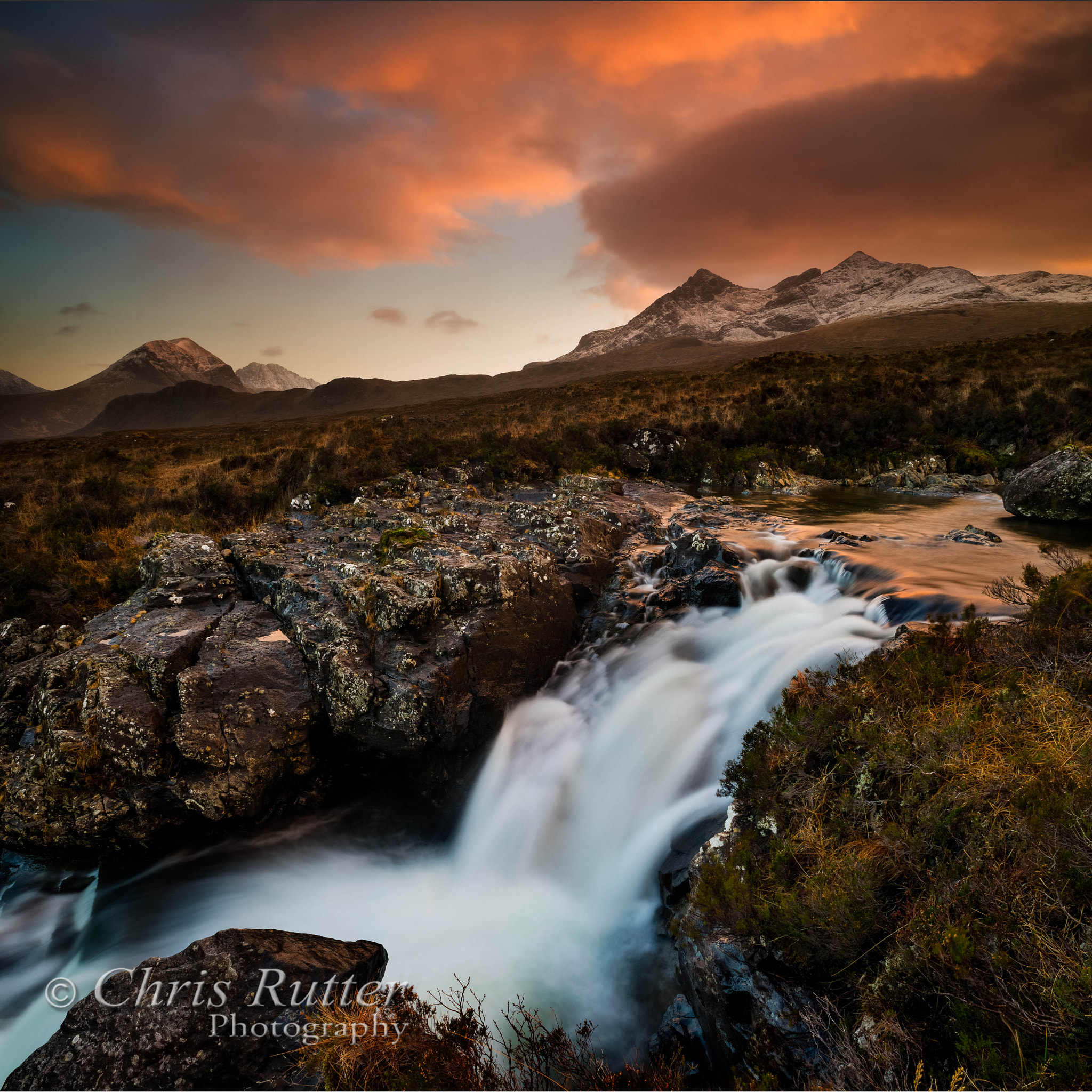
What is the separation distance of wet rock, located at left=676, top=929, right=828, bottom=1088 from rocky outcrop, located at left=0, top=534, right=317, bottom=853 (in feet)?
19.9

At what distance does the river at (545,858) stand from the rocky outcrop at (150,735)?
0.80 m

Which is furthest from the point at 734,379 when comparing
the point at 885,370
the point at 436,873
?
the point at 436,873

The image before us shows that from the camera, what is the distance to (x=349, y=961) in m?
4.68

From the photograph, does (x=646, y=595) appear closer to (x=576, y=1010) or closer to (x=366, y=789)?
(x=366, y=789)

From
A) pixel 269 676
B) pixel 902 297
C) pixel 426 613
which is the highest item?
pixel 902 297

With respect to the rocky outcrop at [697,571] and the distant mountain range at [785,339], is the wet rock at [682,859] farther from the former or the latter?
the distant mountain range at [785,339]

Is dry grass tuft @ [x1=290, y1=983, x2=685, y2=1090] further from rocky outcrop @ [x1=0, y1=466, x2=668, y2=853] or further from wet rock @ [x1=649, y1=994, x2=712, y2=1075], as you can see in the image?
rocky outcrop @ [x1=0, y1=466, x2=668, y2=853]

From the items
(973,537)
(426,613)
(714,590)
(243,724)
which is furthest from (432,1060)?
(973,537)

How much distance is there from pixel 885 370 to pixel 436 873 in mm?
31187

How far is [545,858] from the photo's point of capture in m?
7.33

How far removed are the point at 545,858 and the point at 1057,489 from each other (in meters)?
14.6

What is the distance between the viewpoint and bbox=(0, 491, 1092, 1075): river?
5.76 meters

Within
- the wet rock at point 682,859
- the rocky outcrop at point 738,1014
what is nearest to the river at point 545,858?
the wet rock at point 682,859

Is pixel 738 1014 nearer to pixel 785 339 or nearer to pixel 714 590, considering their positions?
pixel 714 590
